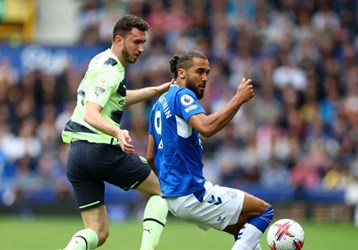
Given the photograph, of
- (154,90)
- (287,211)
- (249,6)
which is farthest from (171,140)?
(249,6)

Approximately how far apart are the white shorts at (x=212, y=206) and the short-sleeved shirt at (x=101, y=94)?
97 centimetres

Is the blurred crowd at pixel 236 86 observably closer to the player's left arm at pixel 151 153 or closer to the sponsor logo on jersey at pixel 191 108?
the player's left arm at pixel 151 153

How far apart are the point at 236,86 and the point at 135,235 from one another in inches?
251

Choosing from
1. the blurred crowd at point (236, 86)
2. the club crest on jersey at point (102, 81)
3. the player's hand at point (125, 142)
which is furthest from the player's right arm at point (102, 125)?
the blurred crowd at point (236, 86)

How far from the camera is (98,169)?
31.3ft

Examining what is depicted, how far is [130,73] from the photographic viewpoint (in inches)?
844

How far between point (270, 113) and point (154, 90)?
34.9 ft

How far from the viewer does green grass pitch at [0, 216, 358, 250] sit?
14.1 meters

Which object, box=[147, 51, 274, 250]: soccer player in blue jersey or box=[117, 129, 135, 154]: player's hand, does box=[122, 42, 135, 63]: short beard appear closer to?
box=[147, 51, 274, 250]: soccer player in blue jersey

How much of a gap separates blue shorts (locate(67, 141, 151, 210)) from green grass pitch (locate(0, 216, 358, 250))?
367cm

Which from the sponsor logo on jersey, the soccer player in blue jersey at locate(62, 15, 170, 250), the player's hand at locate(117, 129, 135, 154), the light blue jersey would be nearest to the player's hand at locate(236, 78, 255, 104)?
the sponsor logo on jersey

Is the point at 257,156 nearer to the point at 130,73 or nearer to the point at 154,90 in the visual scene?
the point at 130,73

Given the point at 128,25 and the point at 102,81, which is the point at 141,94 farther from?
the point at 102,81

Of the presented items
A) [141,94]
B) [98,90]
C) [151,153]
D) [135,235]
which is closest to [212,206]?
[151,153]
